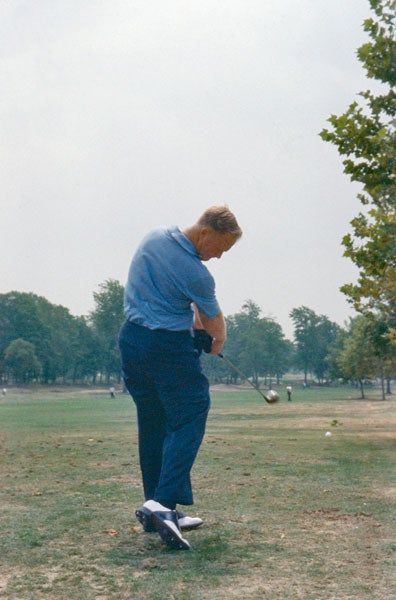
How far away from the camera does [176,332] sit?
15.9ft

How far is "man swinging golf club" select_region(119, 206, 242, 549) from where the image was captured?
188 inches

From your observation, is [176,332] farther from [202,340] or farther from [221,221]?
[221,221]

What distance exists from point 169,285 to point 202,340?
444 millimetres

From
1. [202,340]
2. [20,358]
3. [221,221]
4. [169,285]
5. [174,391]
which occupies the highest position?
[20,358]

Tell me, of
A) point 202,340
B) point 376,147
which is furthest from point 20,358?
point 202,340

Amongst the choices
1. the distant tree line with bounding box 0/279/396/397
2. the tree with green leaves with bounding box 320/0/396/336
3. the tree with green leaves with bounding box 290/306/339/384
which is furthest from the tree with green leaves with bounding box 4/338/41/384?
the tree with green leaves with bounding box 320/0/396/336

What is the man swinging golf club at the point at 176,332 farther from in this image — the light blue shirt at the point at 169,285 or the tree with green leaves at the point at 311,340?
the tree with green leaves at the point at 311,340

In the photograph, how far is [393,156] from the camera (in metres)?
13.3

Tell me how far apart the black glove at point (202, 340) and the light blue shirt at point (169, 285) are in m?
0.10

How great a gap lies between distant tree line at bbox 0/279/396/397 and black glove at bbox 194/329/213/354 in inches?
2457

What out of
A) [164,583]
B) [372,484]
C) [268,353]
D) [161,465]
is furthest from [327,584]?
[268,353]

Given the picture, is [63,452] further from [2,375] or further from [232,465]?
[2,375]

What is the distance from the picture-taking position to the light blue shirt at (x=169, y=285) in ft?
15.7

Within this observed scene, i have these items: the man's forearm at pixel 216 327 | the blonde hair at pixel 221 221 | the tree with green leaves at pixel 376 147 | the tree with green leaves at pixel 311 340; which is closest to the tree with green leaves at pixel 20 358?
the tree with green leaves at pixel 311 340
